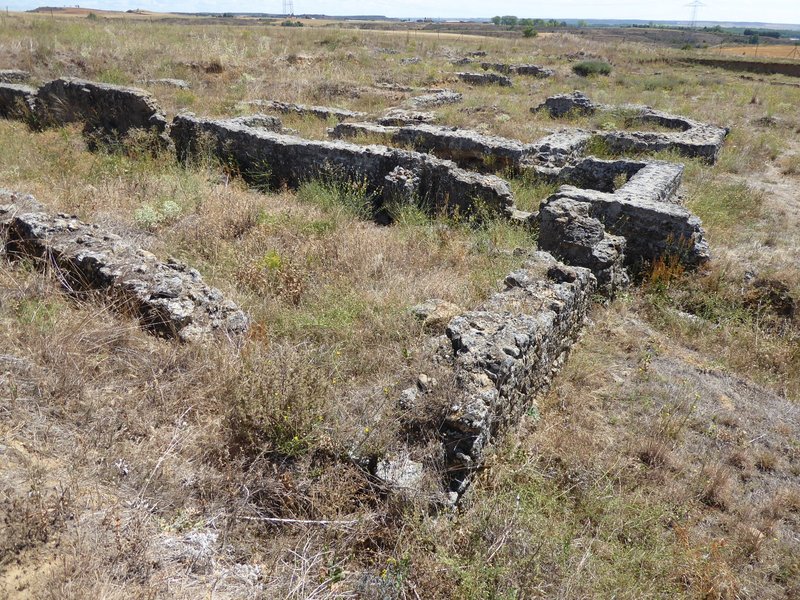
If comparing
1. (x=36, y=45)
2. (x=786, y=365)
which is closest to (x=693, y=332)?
(x=786, y=365)

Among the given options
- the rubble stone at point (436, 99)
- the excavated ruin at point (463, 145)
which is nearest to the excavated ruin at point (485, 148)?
the excavated ruin at point (463, 145)

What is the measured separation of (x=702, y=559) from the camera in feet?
9.69

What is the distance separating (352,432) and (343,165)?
6.13 m

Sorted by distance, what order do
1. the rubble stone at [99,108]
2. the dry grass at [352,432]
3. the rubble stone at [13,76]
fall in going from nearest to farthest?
the dry grass at [352,432] → the rubble stone at [99,108] → the rubble stone at [13,76]

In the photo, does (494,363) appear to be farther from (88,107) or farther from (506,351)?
(88,107)

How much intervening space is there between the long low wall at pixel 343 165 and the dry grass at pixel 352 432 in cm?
64

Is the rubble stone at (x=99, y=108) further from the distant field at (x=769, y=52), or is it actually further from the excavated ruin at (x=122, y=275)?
the distant field at (x=769, y=52)

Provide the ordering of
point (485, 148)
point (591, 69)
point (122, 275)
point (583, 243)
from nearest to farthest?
point (122, 275)
point (583, 243)
point (485, 148)
point (591, 69)

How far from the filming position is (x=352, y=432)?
3.00 meters

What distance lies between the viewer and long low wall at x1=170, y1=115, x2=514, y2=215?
7539mm

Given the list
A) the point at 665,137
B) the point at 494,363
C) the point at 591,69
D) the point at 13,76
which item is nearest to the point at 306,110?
the point at 13,76

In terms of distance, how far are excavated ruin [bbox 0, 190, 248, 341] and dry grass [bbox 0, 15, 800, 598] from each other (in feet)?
0.67

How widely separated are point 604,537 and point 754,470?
1.59 meters

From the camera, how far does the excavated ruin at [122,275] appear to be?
13.0 ft
